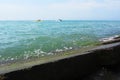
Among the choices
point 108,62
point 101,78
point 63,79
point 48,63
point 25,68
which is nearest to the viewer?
point 25,68

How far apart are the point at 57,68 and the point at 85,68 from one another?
964 millimetres

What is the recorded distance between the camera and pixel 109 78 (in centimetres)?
525

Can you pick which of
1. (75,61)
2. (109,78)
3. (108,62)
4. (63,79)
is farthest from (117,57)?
(63,79)

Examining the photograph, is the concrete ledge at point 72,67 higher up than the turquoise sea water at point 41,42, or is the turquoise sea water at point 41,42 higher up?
the concrete ledge at point 72,67

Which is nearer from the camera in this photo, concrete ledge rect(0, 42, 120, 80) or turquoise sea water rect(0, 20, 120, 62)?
concrete ledge rect(0, 42, 120, 80)

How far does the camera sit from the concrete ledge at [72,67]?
4.03 meters

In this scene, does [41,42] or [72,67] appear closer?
[72,67]

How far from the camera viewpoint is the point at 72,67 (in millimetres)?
4934

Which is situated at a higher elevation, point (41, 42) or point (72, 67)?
point (72, 67)

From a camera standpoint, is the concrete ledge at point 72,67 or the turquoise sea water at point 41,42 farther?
the turquoise sea water at point 41,42

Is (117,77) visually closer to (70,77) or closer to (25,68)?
(70,77)

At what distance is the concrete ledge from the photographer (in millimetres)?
4027

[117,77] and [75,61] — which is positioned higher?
[75,61]

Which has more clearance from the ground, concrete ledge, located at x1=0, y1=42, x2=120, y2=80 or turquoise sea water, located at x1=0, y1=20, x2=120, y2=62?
concrete ledge, located at x1=0, y1=42, x2=120, y2=80
